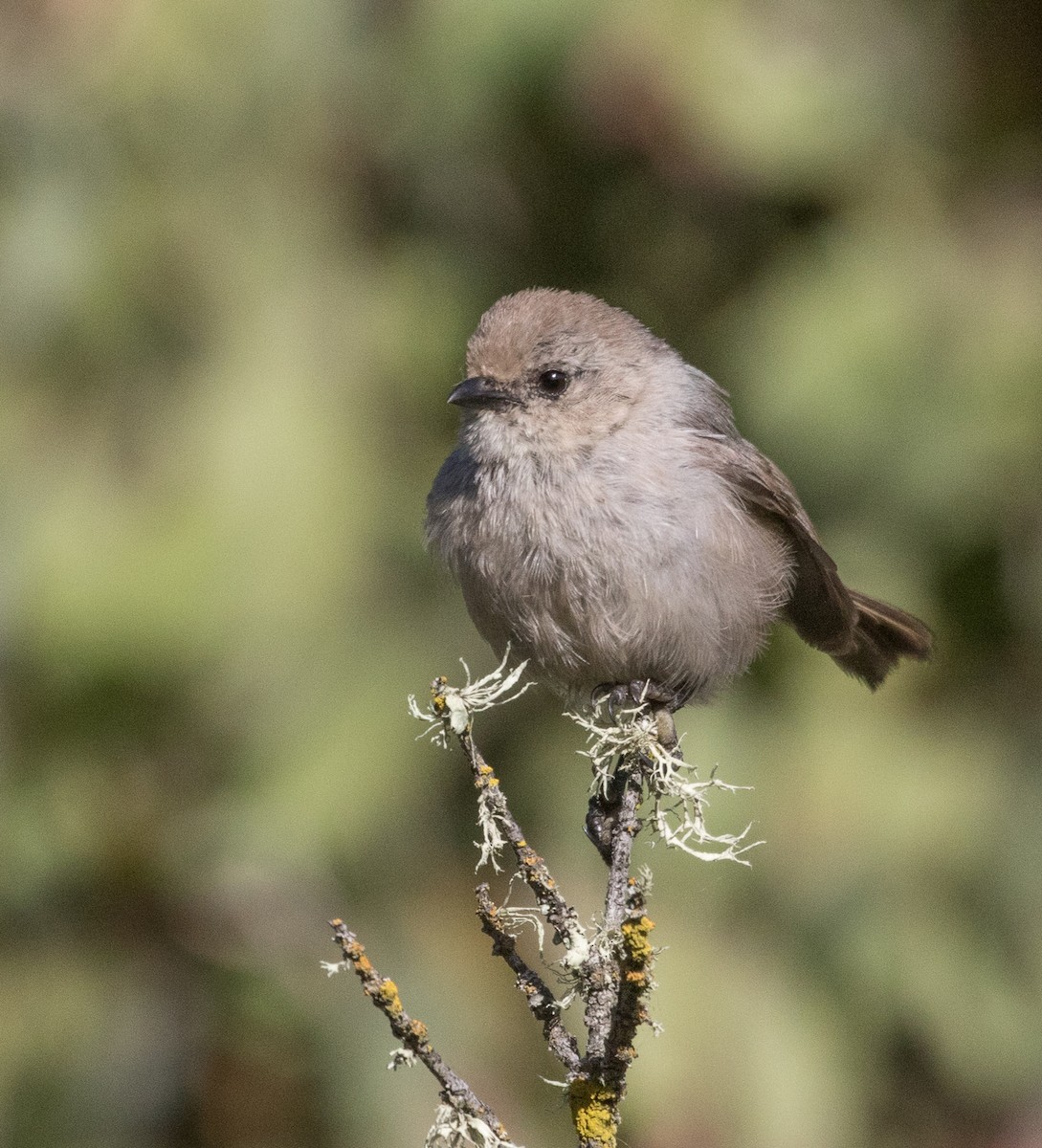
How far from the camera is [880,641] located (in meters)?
4.18

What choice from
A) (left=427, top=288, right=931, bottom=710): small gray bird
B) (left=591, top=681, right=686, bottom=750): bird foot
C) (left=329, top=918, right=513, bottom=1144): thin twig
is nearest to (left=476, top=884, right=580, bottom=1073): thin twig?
(left=329, top=918, right=513, bottom=1144): thin twig

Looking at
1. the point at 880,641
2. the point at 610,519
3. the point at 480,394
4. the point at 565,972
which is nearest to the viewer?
the point at 565,972

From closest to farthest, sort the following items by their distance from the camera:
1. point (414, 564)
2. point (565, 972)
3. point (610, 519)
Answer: point (565, 972) → point (610, 519) → point (414, 564)

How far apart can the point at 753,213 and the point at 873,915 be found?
2.27m

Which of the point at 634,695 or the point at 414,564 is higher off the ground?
the point at 414,564

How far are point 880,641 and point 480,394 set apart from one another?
4.66ft

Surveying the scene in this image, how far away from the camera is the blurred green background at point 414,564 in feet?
14.0

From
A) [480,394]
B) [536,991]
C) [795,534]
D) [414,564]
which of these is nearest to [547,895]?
[536,991]

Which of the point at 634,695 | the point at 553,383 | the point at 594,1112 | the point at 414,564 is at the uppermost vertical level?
the point at 414,564

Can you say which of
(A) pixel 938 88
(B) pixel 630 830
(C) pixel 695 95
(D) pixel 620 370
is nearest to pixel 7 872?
(D) pixel 620 370

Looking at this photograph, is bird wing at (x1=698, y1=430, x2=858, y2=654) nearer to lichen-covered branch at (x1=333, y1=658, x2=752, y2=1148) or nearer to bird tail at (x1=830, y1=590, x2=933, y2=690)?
bird tail at (x1=830, y1=590, x2=933, y2=690)

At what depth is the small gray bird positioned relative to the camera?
11.2 feet

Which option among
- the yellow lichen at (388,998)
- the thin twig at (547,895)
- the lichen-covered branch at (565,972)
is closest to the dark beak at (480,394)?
the lichen-covered branch at (565,972)

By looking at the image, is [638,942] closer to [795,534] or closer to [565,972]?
[565,972]
